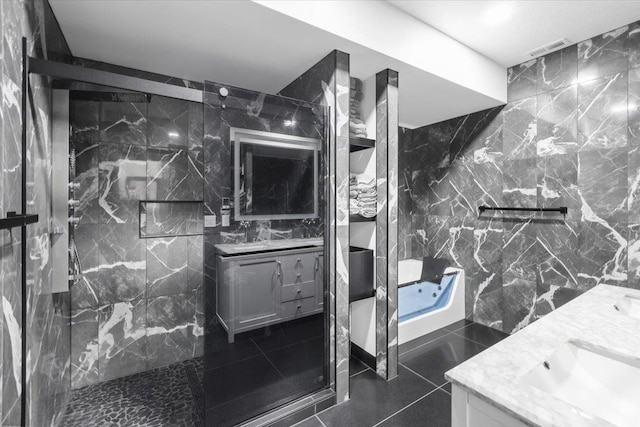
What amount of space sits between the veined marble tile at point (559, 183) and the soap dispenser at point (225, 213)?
2.86 metres

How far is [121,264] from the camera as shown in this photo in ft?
7.20

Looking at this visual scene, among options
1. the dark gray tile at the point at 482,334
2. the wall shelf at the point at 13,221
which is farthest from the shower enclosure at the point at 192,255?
the dark gray tile at the point at 482,334

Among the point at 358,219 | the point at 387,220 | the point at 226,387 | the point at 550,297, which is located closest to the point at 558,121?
the point at 550,297

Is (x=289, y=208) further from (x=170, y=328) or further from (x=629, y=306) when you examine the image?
(x=629, y=306)

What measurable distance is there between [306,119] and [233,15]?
27.5 inches

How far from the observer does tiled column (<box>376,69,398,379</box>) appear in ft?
7.26

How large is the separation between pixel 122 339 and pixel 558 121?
4157 mm

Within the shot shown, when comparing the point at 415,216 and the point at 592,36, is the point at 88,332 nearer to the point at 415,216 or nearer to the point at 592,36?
the point at 415,216

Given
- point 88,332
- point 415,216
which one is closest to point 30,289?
point 88,332

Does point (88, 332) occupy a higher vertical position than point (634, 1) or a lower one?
lower

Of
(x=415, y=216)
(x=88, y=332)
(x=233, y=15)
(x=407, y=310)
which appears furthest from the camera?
(x=415, y=216)

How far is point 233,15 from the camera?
159cm

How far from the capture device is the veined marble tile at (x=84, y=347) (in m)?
2.05

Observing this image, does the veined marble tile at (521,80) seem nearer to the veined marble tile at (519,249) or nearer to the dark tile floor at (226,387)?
the veined marble tile at (519,249)
